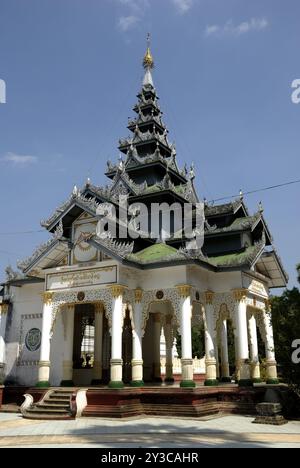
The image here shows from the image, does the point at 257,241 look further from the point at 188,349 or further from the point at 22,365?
the point at 22,365

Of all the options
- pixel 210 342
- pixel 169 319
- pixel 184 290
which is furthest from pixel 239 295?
pixel 169 319

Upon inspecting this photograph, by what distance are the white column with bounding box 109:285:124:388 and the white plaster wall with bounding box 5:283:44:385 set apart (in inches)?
183

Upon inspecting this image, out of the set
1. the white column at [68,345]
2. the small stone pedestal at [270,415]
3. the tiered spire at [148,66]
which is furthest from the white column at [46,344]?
the tiered spire at [148,66]

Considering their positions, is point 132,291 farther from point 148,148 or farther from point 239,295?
point 148,148

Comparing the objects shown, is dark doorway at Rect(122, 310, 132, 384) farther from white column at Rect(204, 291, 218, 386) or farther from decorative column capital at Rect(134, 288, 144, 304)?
white column at Rect(204, 291, 218, 386)

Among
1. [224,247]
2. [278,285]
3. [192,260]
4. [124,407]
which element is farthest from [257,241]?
[124,407]

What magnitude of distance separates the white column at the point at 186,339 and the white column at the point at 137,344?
64.9 inches

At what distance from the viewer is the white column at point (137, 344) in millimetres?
16719

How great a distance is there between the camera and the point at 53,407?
16.0 meters

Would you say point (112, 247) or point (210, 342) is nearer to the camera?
point (112, 247)

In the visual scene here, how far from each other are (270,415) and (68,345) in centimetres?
869

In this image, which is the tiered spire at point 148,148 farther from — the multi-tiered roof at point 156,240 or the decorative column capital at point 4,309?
the decorative column capital at point 4,309
